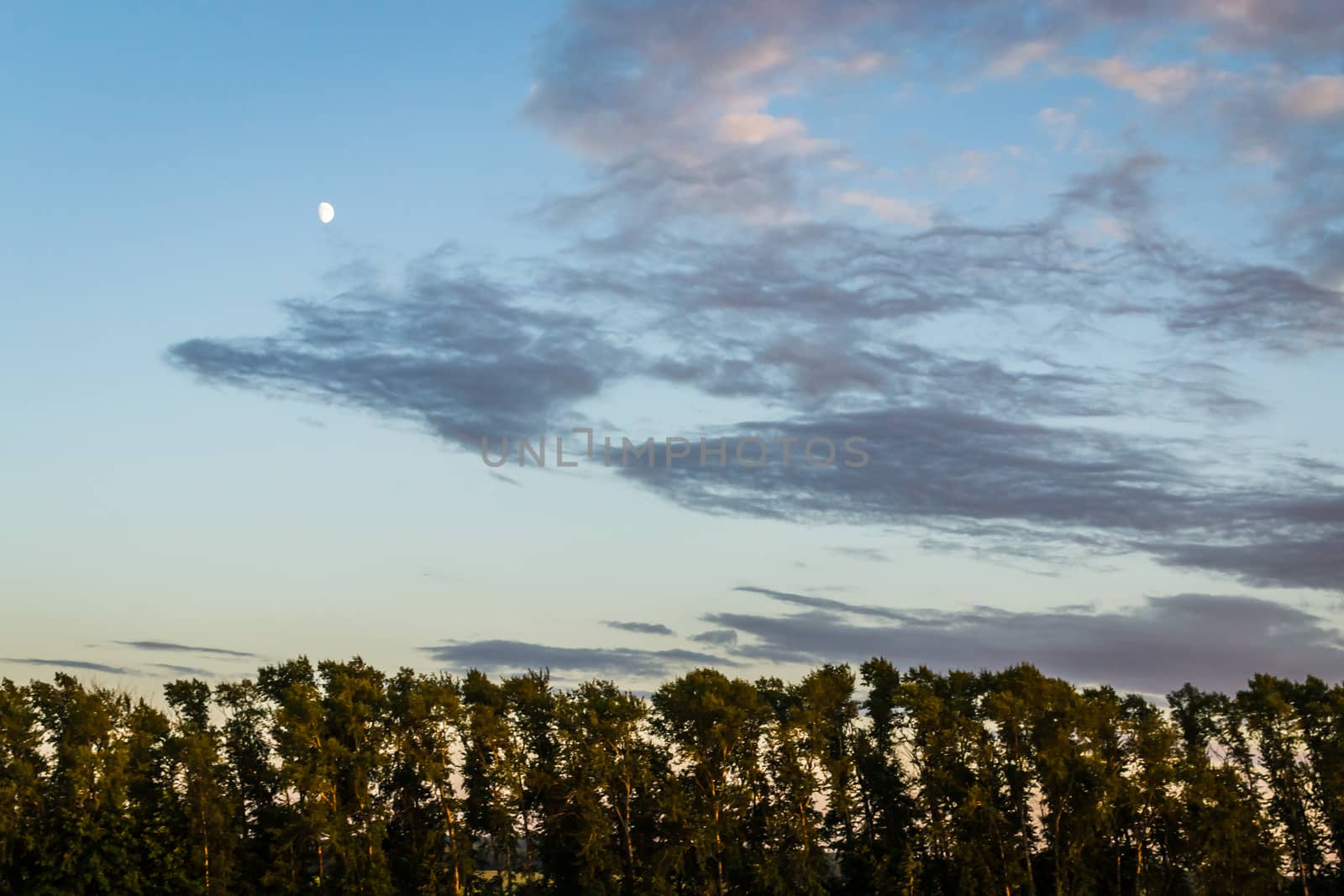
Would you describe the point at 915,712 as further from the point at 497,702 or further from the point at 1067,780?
the point at 497,702

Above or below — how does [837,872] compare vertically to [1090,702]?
below

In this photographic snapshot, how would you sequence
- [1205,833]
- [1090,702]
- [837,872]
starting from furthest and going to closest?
[837,872], [1090,702], [1205,833]

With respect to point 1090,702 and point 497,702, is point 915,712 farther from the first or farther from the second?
point 497,702

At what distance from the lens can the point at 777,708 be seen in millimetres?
99625

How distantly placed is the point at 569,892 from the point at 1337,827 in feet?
169

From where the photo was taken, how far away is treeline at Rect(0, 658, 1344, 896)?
88.8 m

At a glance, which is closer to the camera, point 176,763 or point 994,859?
point 994,859

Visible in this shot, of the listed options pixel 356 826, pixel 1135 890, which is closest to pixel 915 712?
pixel 1135 890

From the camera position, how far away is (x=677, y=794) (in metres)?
90.1

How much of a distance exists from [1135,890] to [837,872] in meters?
21.7

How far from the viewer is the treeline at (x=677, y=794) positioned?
8881cm

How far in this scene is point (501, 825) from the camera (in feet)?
300

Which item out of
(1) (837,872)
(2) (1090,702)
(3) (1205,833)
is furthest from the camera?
(1) (837,872)

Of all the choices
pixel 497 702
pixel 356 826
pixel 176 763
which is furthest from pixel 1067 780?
pixel 176 763
